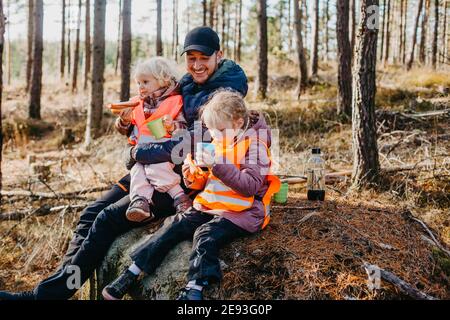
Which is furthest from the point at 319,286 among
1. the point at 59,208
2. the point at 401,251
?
the point at 59,208

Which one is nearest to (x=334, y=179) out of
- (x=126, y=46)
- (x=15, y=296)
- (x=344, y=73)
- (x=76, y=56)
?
(x=15, y=296)

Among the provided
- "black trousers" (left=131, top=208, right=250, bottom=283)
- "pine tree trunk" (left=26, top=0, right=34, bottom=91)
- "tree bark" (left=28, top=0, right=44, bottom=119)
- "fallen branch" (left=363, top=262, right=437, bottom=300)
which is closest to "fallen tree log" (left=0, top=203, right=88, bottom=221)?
"black trousers" (left=131, top=208, right=250, bottom=283)

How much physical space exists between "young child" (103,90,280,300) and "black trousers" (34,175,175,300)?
1.55 feet

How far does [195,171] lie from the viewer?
3156 millimetres

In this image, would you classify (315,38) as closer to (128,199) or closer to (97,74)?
(97,74)

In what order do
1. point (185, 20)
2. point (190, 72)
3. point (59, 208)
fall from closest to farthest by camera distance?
point (190, 72)
point (59, 208)
point (185, 20)

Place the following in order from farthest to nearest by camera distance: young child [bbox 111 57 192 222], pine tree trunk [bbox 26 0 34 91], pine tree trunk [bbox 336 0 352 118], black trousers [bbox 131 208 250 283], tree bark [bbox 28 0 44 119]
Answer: pine tree trunk [bbox 26 0 34 91], tree bark [bbox 28 0 44 119], pine tree trunk [bbox 336 0 352 118], young child [bbox 111 57 192 222], black trousers [bbox 131 208 250 283]

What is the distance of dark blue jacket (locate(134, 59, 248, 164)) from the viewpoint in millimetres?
3504

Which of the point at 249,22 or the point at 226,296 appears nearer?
the point at 226,296

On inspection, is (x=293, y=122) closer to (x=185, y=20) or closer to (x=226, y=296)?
(x=226, y=296)

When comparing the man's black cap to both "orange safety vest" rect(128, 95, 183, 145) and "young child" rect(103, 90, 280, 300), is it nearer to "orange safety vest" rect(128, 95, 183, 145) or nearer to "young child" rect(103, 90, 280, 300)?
"orange safety vest" rect(128, 95, 183, 145)

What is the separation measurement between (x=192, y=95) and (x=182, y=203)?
946 millimetres
